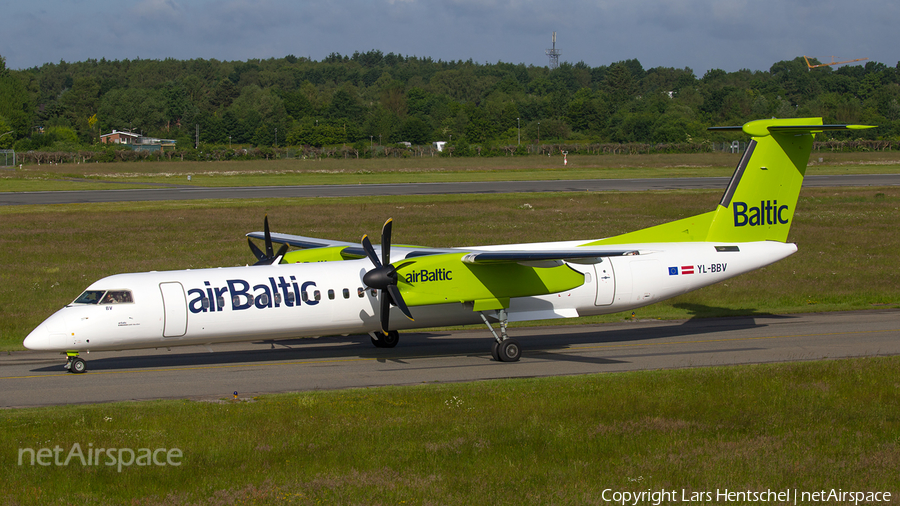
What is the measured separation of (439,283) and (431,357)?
2550 mm

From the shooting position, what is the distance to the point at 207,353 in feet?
72.6

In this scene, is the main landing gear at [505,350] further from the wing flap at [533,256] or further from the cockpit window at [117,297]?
the cockpit window at [117,297]

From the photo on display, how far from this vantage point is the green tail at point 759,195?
78.2 feet

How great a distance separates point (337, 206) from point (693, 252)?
38887mm

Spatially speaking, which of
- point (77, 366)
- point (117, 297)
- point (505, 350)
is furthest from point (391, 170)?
point (117, 297)

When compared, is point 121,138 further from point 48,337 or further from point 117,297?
point 48,337

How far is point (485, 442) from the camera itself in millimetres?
13438

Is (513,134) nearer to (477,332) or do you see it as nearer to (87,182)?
(87,182)

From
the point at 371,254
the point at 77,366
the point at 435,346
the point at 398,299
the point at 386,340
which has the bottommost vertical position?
the point at 435,346

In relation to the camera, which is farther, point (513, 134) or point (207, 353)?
point (513, 134)

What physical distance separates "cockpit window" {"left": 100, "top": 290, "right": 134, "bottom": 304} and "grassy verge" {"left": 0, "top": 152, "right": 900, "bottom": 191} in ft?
214

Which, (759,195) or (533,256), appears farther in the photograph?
(759,195)

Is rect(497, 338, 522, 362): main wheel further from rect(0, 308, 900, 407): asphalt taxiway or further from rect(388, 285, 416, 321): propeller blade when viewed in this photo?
rect(388, 285, 416, 321): propeller blade

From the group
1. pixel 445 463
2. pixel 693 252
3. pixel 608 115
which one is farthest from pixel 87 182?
pixel 608 115
